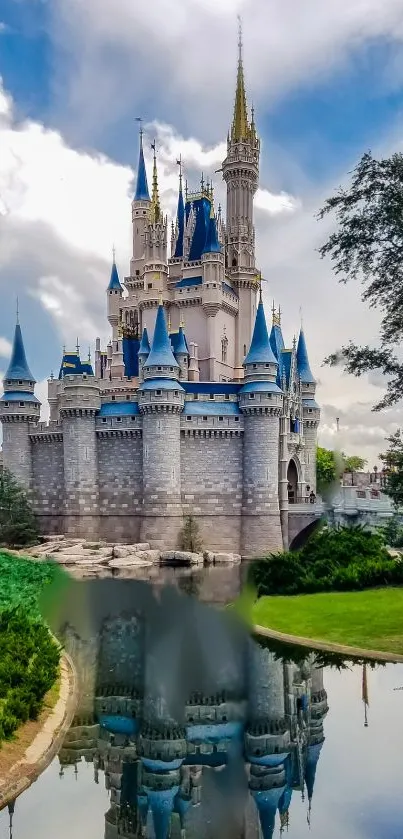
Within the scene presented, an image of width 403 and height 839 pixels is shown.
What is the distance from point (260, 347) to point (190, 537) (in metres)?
10.7

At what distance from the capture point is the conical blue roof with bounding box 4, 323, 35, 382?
43062 millimetres

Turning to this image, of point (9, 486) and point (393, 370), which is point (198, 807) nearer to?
point (393, 370)

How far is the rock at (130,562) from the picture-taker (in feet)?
112

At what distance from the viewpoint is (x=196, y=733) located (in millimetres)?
11438

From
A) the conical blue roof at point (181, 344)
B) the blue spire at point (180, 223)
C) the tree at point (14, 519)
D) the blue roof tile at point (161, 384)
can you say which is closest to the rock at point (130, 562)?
the tree at point (14, 519)

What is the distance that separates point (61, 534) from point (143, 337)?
12.5 metres

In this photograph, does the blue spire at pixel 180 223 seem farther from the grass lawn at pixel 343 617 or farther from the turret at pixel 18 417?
the grass lawn at pixel 343 617

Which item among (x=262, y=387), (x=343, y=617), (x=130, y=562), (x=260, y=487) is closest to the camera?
(x=343, y=617)

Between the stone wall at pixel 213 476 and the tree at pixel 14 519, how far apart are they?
8.36 m

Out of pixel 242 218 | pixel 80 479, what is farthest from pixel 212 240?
pixel 80 479

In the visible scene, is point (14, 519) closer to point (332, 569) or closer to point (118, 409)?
point (118, 409)

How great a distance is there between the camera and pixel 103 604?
904 inches

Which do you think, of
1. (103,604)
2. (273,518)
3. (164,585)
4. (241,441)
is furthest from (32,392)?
(103,604)

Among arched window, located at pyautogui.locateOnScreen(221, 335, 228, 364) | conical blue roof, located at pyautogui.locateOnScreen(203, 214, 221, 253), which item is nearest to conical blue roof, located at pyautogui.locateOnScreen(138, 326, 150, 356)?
arched window, located at pyautogui.locateOnScreen(221, 335, 228, 364)
